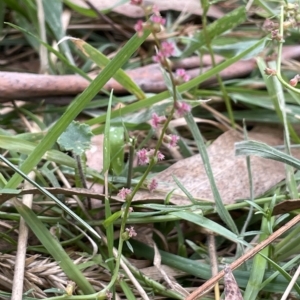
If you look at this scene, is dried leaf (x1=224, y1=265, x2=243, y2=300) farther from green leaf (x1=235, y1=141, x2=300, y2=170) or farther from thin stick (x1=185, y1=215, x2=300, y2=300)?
green leaf (x1=235, y1=141, x2=300, y2=170)

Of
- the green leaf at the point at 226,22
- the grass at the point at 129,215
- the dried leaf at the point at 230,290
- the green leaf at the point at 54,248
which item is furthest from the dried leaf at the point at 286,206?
the green leaf at the point at 226,22

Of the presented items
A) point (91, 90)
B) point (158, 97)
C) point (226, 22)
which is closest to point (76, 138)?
point (91, 90)

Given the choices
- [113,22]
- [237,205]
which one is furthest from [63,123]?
[113,22]

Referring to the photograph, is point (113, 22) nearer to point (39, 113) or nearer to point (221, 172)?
point (39, 113)

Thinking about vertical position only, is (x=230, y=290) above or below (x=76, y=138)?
below

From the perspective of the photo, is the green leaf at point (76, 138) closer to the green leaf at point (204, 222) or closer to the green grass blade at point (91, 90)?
the green grass blade at point (91, 90)

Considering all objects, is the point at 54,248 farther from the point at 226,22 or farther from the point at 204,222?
the point at 226,22

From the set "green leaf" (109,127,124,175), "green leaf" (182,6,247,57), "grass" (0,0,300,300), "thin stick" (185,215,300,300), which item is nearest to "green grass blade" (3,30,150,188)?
"grass" (0,0,300,300)
